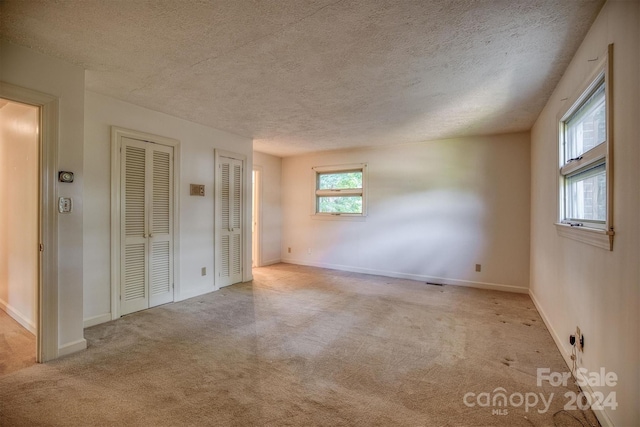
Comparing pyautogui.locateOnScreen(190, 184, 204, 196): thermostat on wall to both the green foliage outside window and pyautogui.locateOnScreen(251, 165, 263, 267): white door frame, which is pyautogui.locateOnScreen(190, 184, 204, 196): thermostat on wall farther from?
the green foliage outside window

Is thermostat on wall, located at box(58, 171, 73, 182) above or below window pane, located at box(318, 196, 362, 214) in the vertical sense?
above

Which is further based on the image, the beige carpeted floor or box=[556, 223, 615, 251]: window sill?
the beige carpeted floor

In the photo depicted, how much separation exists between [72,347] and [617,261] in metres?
3.98

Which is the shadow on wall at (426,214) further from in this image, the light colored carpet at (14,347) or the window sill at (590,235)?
the light colored carpet at (14,347)

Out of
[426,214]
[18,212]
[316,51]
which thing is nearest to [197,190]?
[18,212]

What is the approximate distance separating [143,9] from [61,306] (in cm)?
242

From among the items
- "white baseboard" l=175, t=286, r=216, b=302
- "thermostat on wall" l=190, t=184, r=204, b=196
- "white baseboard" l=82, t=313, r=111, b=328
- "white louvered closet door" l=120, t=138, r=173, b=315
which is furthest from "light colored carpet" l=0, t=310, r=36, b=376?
"thermostat on wall" l=190, t=184, r=204, b=196

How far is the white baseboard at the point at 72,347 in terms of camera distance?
240 centimetres

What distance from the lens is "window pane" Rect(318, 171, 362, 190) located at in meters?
5.88

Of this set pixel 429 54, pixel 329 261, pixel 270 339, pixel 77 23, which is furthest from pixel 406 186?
pixel 77 23

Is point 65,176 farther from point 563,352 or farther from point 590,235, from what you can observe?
point 563,352

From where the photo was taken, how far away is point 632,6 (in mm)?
1393

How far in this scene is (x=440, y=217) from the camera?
4.97 m

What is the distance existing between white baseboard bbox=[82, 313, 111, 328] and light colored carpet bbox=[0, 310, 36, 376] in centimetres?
39
